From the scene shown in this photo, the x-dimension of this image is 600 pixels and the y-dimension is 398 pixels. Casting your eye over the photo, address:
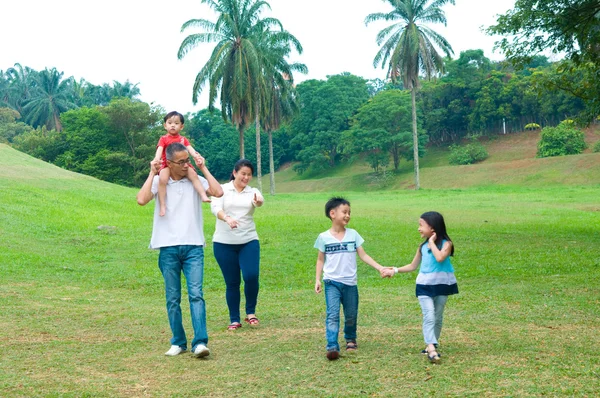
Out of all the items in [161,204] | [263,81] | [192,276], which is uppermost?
[263,81]

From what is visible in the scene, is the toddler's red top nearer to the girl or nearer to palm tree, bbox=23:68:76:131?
the girl

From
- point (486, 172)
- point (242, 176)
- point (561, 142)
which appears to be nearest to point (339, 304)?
point (242, 176)

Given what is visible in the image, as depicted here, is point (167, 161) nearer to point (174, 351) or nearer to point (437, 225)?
point (174, 351)

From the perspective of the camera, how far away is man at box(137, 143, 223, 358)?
6.41 metres

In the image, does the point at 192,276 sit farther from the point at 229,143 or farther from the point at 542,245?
the point at 229,143

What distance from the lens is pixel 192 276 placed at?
6395mm

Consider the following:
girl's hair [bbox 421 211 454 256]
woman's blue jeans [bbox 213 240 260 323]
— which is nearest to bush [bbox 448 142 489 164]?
→ woman's blue jeans [bbox 213 240 260 323]

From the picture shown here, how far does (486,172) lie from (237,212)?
171 feet

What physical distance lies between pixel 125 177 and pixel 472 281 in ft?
177

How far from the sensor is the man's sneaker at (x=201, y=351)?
6.14m

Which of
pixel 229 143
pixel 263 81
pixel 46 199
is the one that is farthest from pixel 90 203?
pixel 229 143

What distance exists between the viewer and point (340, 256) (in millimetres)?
6301

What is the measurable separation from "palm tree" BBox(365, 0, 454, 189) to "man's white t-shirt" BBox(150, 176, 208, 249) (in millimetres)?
40410

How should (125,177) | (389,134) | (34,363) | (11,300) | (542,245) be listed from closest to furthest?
(34,363)
(11,300)
(542,245)
(125,177)
(389,134)
